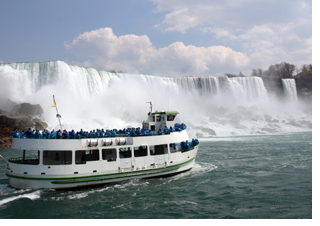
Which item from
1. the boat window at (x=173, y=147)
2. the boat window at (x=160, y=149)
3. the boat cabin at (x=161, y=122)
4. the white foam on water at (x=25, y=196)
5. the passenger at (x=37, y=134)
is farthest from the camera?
the boat cabin at (x=161, y=122)

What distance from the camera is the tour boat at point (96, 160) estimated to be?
12.8 m

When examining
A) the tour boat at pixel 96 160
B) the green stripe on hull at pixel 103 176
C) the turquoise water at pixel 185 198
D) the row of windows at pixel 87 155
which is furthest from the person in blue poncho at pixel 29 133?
the turquoise water at pixel 185 198

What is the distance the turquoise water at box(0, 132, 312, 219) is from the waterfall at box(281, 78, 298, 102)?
5983 centimetres

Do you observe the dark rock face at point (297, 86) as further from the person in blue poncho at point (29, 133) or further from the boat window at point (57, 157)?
the person in blue poncho at point (29, 133)

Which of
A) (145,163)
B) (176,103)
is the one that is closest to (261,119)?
(176,103)

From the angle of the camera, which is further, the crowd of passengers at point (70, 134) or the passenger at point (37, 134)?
the crowd of passengers at point (70, 134)

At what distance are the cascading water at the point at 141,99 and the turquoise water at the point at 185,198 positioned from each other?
73.8 feet

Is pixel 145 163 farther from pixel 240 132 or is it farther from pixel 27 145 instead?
pixel 240 132

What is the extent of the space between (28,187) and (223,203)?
9629mm

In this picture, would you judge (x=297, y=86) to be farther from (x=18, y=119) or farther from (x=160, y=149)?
(x=18, y=119)

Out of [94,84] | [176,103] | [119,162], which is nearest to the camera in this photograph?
[119,162]

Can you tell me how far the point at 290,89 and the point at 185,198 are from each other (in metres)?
69.6

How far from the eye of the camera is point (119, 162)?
1441 centimetres

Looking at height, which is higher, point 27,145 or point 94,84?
point 94,84
